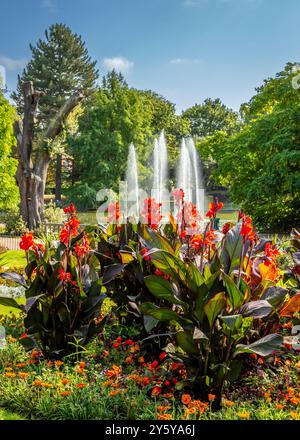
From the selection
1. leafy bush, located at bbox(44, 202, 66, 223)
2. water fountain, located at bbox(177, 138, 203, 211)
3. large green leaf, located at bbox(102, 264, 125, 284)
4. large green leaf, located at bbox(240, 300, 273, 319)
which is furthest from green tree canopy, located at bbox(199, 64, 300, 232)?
large green leaf, located at bbox(240, 300, 273, 319)

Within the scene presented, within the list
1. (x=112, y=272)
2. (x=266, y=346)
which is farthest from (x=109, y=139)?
(x=266, y=346)

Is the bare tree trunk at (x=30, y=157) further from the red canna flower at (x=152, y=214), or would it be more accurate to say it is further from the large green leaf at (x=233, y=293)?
the large green leaf at (x=233, y=293)

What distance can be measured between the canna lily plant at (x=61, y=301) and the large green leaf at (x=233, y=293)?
4.15 feet

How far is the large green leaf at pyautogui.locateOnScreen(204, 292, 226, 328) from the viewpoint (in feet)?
8.91

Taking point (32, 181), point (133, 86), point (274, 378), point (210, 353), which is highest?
point (133, 86)

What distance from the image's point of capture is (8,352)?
382 centimetres

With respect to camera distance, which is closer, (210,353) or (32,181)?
(210,353)

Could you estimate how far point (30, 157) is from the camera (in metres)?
16.8

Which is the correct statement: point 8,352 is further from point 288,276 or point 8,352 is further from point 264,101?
point 264,101

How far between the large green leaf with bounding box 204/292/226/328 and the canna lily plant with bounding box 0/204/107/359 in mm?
1166

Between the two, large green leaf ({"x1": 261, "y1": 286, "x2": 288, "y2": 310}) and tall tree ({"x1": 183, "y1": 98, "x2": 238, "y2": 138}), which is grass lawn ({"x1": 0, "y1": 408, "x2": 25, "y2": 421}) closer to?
large green leaf ({"x1": 261, "y1": 286, "x2": 288, "y2": 310})

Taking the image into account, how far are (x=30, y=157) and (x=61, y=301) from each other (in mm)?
14024

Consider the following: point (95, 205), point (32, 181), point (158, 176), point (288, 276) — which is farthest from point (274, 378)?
point (158, 176)
